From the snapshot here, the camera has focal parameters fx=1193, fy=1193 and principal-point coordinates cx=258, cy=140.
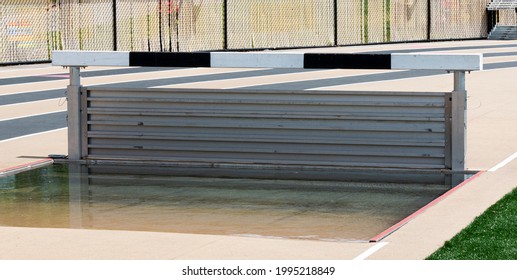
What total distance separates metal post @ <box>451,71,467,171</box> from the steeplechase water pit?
11 millimetres

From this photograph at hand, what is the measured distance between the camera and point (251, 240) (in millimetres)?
9000

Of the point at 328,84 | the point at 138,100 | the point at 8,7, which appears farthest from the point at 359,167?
the point at 8,7

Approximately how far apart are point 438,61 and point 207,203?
9.74 ft

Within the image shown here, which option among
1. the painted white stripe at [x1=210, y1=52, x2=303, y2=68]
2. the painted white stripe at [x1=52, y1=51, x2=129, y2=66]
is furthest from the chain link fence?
the painted white stripe at [x1=210, y1=52, x2=303, y2=68]

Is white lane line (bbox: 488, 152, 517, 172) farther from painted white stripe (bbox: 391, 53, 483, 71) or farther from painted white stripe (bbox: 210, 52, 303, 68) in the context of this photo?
painted white stripe (bbox: 210, 52, 303, 68)

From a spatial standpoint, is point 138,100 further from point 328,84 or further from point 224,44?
point 224,44

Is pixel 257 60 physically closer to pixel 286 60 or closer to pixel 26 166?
pixel 286 60

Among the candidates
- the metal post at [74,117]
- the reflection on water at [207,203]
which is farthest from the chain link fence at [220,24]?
the reflection on water at [207,203]

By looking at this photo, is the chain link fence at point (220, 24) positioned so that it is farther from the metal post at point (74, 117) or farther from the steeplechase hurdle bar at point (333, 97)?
the steeplechase hurdle bar at point (333, 97)

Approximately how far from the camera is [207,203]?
1104 centimetres

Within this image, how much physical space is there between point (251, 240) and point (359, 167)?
4272 mm

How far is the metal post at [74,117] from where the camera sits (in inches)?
546

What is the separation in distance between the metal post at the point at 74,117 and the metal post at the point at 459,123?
4.33 m

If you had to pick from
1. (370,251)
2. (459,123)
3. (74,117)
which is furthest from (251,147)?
(370,251)
